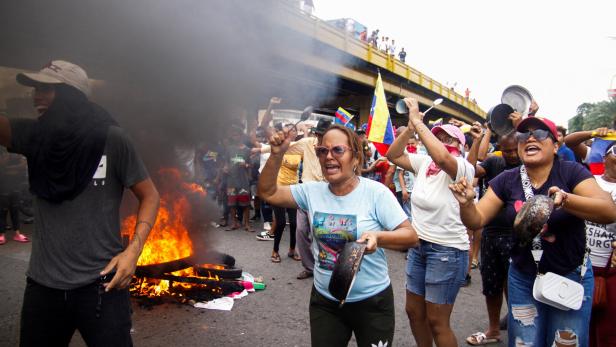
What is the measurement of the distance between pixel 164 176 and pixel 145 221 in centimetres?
276

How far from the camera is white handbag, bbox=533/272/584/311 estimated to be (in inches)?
86.6

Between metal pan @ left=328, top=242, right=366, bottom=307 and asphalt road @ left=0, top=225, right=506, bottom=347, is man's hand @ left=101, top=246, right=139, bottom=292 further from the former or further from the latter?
asphalt road @ left=0, top=225, right=506, bottom=347

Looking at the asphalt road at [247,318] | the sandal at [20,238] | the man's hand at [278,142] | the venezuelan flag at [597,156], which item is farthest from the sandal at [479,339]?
the sandal at [20,238]

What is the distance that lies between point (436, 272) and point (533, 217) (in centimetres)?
97

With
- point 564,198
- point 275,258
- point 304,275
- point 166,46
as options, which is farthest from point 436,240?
point 166,46

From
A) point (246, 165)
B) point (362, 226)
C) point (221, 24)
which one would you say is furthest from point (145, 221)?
point (246, 165)

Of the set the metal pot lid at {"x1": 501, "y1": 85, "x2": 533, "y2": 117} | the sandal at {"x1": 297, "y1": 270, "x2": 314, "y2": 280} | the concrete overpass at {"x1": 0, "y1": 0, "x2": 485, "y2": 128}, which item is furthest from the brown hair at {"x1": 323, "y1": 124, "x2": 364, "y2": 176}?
the sandal at {"x1": 297, "y1": 270, "x2": 314, "y2": 280}

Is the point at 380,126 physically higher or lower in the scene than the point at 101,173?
higher

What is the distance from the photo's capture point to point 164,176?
4.69 metres

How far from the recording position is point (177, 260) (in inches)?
166

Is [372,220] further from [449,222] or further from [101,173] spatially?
[101,173]

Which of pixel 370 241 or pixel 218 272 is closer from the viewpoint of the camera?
pixel 370 241

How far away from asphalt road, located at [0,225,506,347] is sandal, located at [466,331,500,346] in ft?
0.18

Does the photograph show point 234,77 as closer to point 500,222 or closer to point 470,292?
point 500,222
